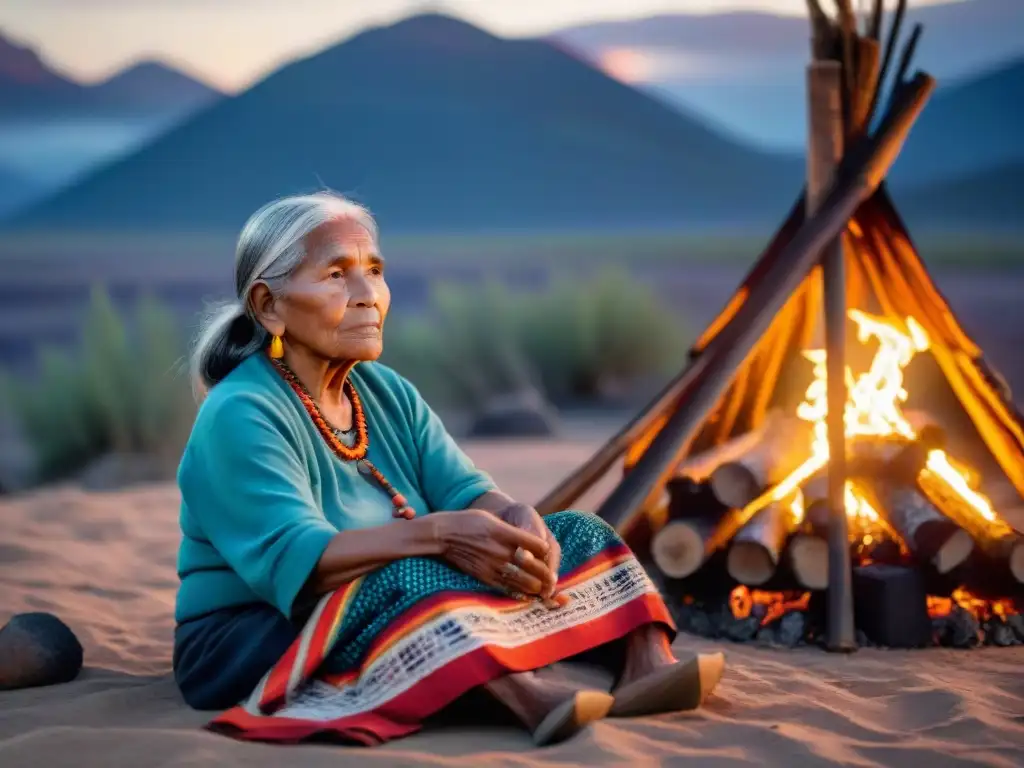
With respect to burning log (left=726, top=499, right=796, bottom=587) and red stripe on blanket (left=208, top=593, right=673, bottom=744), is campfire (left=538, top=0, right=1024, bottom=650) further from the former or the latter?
red stripe on blanket (left=208, top=593, right=673, bottom=744)

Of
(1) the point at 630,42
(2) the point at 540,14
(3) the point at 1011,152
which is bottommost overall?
(3) the point at 1011,152

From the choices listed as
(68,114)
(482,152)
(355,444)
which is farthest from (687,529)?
(482,152)

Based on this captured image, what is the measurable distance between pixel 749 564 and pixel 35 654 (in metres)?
2.27

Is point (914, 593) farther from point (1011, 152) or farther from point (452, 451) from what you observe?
point (1011, 152)

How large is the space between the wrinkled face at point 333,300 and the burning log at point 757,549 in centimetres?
160

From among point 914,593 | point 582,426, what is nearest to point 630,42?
point 582,426

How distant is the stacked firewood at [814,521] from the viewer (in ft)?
15.1

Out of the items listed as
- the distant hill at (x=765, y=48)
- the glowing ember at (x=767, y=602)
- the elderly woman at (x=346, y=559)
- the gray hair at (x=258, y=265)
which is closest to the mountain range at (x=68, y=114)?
the distant hill at (x=765, y=48)

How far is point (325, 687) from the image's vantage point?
3385mm

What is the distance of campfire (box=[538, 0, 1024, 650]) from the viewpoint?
4.60 metres

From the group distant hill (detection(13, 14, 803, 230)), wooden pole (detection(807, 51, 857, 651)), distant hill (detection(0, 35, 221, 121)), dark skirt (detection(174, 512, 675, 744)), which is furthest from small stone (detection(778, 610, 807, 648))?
distant hill (detection(13, 14, 803, 230))

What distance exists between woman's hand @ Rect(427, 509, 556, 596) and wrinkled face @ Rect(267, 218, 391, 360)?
544 millimetres

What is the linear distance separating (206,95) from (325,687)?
1717 inches

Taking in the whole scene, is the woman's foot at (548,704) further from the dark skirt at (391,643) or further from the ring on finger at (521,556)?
the ring on finger at (521,556)
